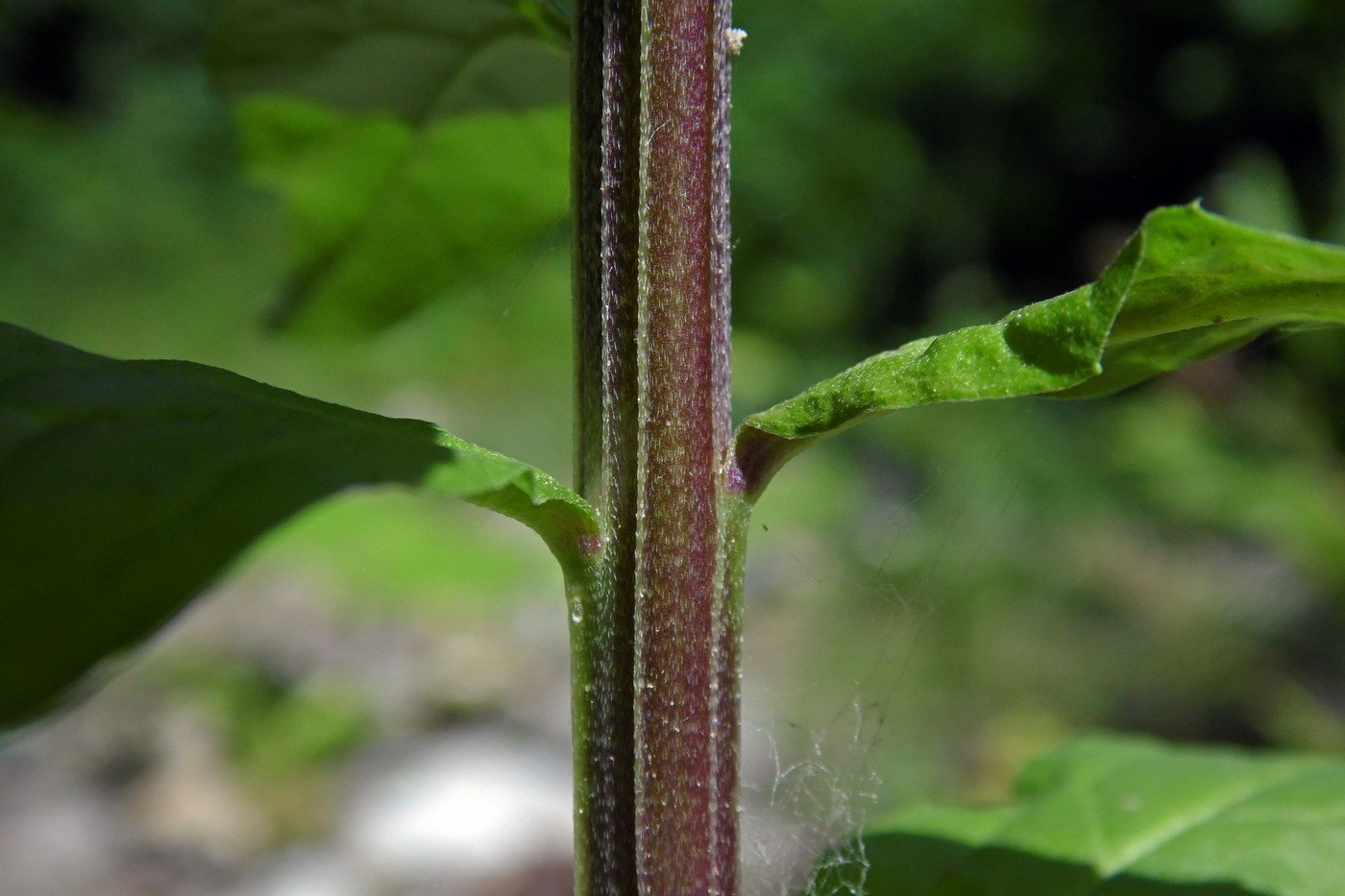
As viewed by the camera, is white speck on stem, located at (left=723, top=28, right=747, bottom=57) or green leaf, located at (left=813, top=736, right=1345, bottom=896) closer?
white speck on stem, located at (left=723, top=28, right=747, bottom=57)

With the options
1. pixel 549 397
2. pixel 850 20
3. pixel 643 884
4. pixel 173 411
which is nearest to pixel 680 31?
pixel 173 411

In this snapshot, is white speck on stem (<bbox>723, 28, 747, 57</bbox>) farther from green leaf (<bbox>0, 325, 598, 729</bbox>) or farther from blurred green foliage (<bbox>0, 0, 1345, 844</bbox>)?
blurred green foliage (<bbox>0, 0, 1345, 844</bbox>)

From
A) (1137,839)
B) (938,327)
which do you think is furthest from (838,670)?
(1137,839)

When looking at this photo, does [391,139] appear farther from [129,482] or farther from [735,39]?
[129,482]

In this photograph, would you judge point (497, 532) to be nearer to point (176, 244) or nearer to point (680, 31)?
point (176, 244)

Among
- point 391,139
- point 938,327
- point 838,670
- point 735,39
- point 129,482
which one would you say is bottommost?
point 129,482

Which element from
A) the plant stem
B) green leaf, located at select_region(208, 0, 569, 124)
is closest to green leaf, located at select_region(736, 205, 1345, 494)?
the plant stem

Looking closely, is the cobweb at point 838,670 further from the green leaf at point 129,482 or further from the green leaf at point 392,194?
the green leaf at point 129,482
